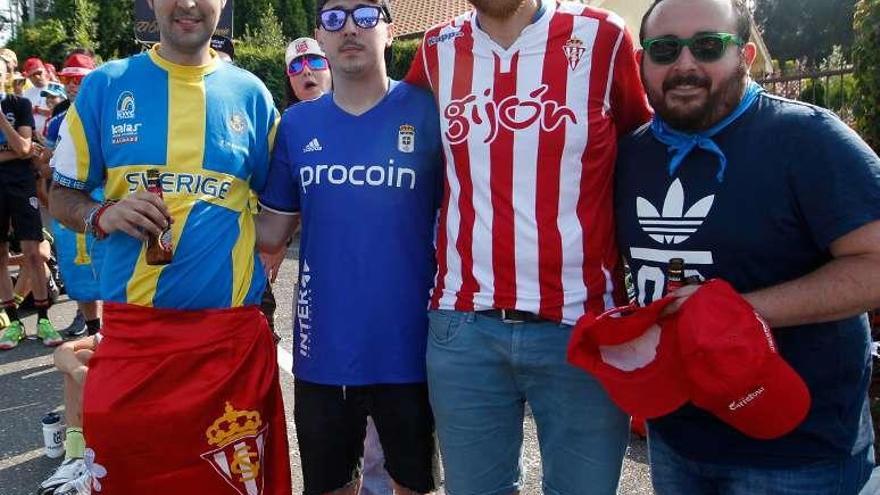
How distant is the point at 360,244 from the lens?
99.5 inches

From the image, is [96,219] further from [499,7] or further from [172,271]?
[499,7]

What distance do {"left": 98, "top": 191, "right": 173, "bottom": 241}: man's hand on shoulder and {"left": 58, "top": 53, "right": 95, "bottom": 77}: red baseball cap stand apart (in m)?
3.77

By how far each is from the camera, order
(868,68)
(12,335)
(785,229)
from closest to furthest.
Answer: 1. (785,229)
2. (868,68)
3. (12,335)

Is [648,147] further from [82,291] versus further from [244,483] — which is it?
[82,291]

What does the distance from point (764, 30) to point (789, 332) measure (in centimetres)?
4701

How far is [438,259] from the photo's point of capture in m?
2.52

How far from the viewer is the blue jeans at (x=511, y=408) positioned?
7.57 ft

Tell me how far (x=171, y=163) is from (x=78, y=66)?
397 centimetres

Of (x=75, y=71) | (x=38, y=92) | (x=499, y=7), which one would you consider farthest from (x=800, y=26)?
(x=499, y=7)

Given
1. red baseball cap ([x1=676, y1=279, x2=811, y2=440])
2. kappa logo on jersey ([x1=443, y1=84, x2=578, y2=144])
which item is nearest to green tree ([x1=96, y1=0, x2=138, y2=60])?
kappa logo on jersey ([x1=443, y1=84, x2=578, y2=144])

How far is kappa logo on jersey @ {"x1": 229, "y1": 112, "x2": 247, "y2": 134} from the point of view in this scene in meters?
2.54

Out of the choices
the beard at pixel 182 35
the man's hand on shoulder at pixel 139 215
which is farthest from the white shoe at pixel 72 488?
the beard at pixel 182 35

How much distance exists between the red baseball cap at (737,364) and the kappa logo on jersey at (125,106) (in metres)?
1.82

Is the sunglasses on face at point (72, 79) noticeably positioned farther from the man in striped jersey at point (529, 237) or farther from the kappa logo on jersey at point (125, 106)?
the man in striped jersey at point (529, 237)
